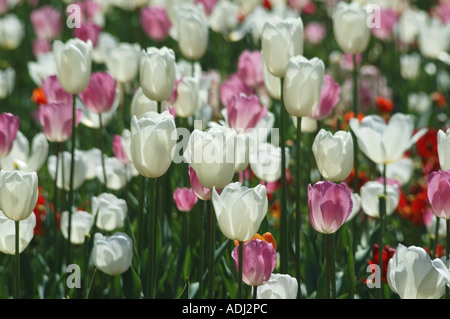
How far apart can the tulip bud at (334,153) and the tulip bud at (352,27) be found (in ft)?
2.39

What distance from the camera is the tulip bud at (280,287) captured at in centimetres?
156

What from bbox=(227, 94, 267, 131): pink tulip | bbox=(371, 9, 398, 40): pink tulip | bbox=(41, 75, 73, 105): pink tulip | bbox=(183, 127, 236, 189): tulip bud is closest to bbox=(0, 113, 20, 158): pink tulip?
bbox=(41, 75, 73, 105): pink tulip

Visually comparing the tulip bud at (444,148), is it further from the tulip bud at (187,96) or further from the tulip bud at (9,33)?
the tulip bud at (9,33)

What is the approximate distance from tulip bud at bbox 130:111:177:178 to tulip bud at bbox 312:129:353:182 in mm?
342

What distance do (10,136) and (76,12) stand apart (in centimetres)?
128

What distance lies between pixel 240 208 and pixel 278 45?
575 millimetres

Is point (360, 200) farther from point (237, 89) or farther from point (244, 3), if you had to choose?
point (244, 3)

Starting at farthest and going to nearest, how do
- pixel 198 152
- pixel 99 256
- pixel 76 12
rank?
pixel 76 12 → pixel 99 256 → pixel 198 152

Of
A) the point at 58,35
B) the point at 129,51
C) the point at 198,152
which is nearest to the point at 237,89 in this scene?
the point at 129,51

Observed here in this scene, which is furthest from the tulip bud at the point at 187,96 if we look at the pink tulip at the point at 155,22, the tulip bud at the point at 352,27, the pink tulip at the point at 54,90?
the pink tulip at the point at 155,22

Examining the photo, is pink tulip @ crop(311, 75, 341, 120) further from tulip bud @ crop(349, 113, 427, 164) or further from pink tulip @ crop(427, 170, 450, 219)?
pink tulip @ crop(427, 170, 450, 219)

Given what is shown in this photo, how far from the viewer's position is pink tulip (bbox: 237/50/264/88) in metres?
2.60
